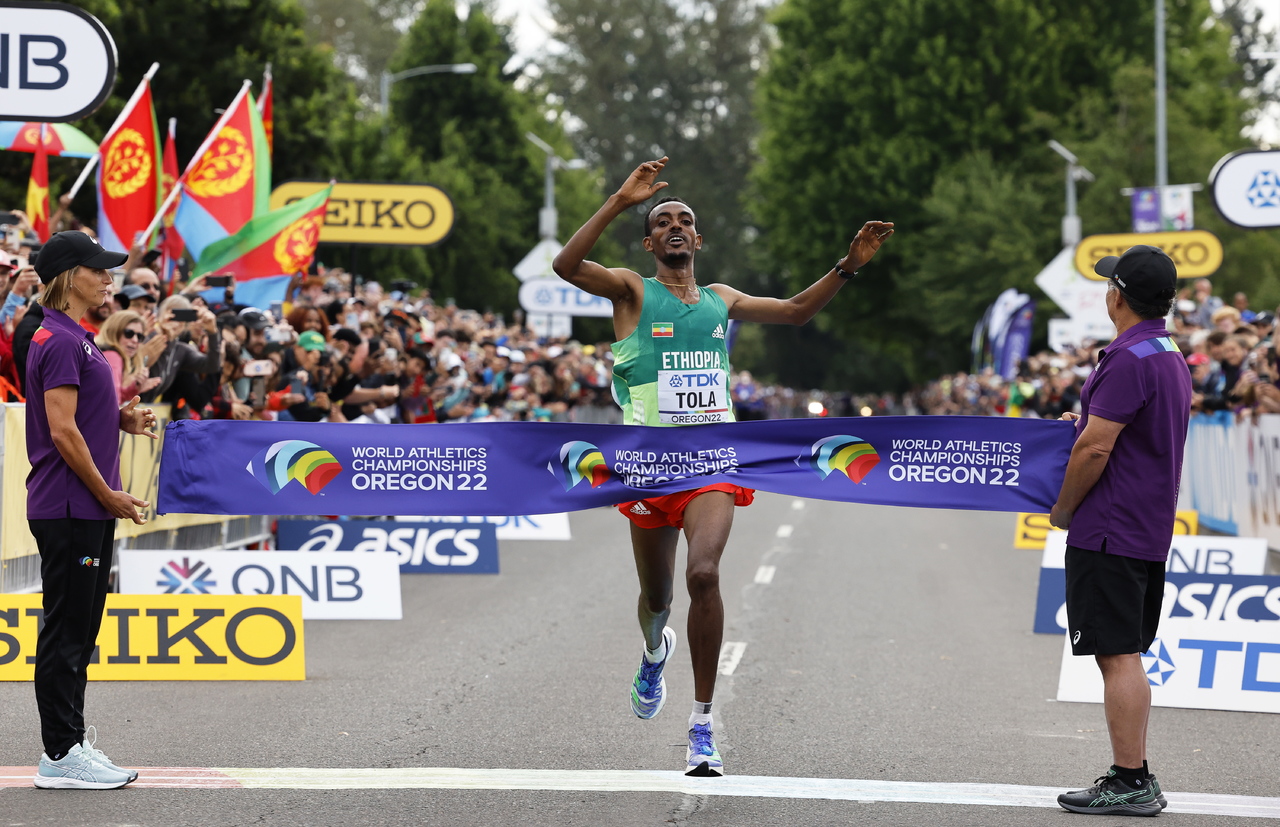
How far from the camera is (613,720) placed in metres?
7.47

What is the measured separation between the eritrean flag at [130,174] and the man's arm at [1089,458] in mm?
11064

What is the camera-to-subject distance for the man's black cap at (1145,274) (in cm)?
589

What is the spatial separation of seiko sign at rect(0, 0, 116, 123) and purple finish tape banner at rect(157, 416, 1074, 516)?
2007 mm

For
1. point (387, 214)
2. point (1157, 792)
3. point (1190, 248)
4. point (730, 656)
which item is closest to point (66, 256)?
point (1157, 792)

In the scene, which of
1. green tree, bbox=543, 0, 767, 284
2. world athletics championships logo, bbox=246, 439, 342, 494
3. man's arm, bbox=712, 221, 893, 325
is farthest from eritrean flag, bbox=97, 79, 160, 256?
green tree, bbox=543, 0, 767, 284

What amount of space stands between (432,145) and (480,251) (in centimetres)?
583

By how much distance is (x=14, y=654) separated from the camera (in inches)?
330

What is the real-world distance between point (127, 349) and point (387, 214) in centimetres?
1099

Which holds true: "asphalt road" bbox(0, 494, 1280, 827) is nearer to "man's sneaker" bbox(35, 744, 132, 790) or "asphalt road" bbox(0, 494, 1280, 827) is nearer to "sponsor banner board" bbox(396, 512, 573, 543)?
"man's sneaker" bbox(35, 744, 132, 790)

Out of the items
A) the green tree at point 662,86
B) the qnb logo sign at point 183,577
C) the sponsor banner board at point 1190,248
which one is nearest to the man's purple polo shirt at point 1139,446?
the qnb logo sign at point 183,577

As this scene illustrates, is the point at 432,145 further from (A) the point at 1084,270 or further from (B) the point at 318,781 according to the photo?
(B) the point at 318,781

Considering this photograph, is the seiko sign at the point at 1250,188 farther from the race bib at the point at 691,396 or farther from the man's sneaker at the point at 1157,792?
the man's sneaker at the point at 1157,792

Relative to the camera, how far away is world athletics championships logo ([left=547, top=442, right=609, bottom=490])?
7.09m

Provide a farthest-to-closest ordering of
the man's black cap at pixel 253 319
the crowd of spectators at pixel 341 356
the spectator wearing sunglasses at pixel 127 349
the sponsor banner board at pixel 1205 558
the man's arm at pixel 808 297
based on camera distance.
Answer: the man's black cap at pixel 253 319 → the sponsor banner board at pixel 1205 558 → the crowd of spectators at pixel 341 356 → the spectator wearing sunglasses at pixel 127 349 → the man's arm at pixel 808 297
